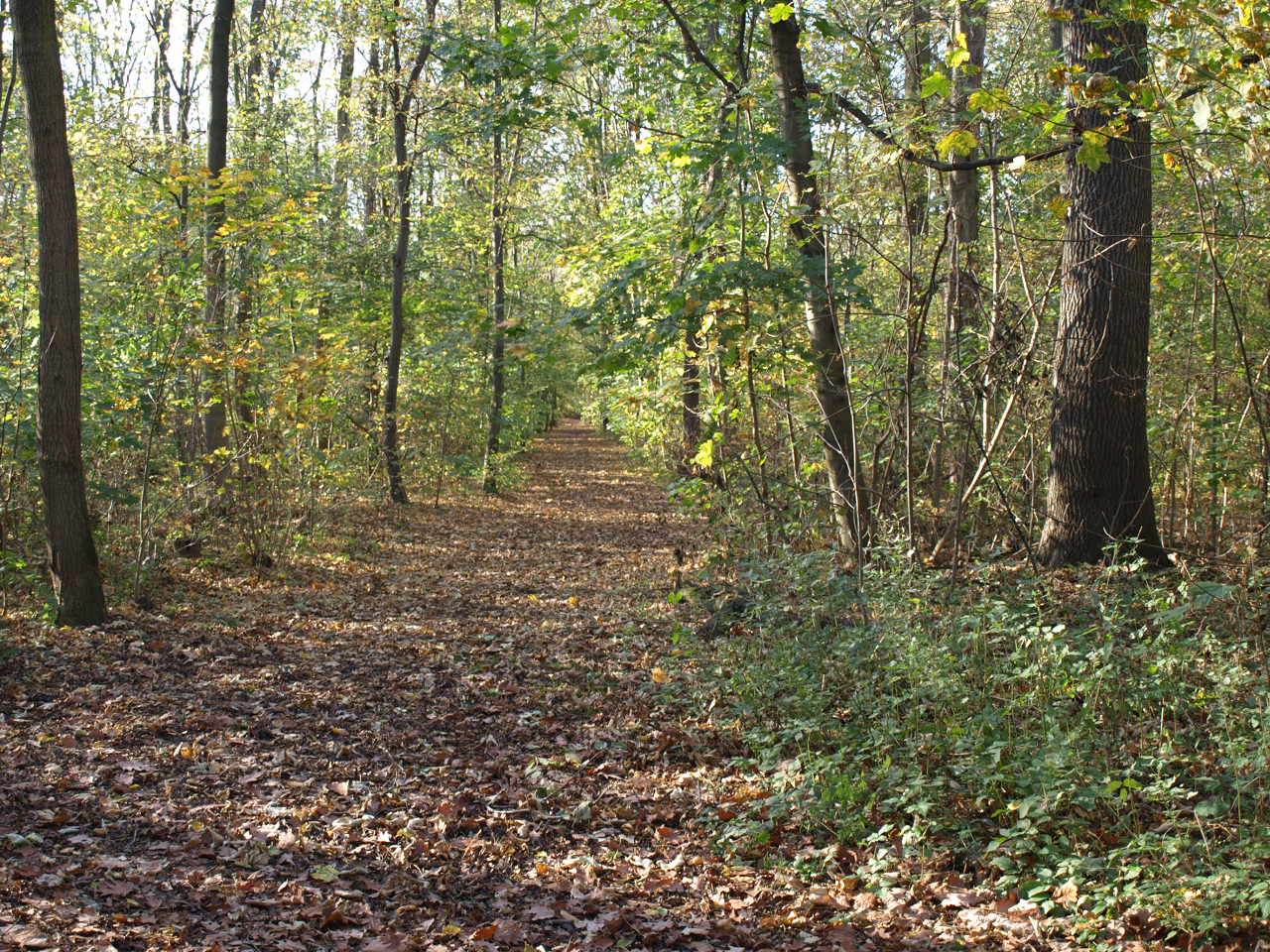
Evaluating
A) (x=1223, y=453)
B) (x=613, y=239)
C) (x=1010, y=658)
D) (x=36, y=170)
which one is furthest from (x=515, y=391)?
(x=1010, y=658)

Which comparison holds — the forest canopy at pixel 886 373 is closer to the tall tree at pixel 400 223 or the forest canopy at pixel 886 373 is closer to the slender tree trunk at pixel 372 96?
the tall tree at pixel 400 223

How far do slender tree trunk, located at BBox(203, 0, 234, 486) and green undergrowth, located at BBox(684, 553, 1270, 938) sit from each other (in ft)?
21.1

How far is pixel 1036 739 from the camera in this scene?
4359 millimetres

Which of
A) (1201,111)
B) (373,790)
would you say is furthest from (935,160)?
(373,790)

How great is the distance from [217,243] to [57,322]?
209 centimetres

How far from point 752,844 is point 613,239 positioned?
653 cm

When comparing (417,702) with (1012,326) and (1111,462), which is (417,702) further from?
(1111,462)

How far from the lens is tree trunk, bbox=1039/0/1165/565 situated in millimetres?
7160

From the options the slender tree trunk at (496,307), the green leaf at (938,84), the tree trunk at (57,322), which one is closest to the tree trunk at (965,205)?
the green leaf at (938,84)

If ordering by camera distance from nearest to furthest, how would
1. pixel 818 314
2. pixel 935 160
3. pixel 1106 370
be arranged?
pixel 935 160, pixel 1106 370, pixel 818 314

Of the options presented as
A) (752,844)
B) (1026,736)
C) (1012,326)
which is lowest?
(752,844)

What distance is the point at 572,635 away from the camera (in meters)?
8.61

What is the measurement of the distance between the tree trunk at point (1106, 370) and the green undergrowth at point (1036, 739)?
3.01ft

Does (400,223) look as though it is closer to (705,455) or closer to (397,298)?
(397,298)
